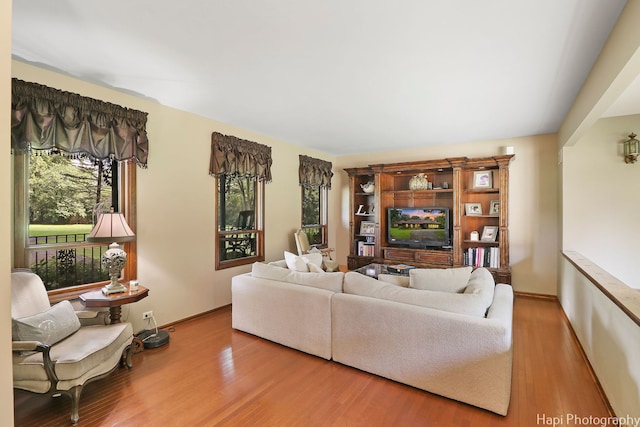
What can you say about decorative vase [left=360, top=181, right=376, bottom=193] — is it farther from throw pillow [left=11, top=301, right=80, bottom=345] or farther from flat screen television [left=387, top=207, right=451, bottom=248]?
throw pillow [left=11, top=301, right=80, bottom=345]

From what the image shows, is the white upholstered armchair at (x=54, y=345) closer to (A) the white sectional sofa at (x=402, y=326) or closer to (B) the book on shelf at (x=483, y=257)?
(A) the white sectional sofa at (x=402, y=326)

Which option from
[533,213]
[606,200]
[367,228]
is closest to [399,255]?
[367,228]

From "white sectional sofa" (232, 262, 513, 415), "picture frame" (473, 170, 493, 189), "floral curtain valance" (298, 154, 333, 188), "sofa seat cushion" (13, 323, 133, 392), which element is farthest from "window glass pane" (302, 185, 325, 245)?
"sofa seat cushion" (13, 323, 133, 392)

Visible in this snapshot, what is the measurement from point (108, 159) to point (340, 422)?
3.15m

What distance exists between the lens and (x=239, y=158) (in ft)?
14.3

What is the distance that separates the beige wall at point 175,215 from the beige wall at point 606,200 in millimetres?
4559

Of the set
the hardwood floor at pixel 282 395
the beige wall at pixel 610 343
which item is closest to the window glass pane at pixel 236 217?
the hardwood floor at pixel 282 395

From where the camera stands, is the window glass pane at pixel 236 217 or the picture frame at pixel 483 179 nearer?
the window glass pane at pixel 236 217

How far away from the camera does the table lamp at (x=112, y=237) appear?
2.56 m

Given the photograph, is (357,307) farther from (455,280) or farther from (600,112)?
(600,112)

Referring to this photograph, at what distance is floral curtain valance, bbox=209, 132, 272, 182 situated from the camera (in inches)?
159

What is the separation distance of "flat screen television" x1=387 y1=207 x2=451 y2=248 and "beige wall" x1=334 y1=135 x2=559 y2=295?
1006mm

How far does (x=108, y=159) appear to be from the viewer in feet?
10.0

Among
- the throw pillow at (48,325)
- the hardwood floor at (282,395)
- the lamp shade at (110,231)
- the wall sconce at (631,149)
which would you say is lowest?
the hardwood floor at (282,395)
